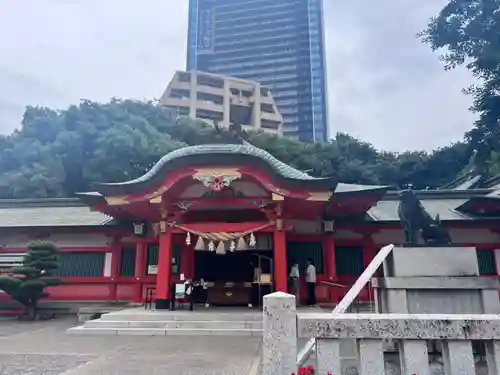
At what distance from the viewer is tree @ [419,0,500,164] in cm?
1291

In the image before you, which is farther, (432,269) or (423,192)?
(423,192)

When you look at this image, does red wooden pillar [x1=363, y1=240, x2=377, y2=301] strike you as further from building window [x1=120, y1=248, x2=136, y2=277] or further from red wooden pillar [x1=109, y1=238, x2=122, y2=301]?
red wooden pillar [x1=109, y1=238, x2=122, y2=301]

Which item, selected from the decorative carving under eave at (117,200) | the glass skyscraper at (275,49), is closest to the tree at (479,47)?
the decorative carving under eave at (117,200)

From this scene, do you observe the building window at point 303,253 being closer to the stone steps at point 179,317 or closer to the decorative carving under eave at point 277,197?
the decorative carving under eave at point 277,197

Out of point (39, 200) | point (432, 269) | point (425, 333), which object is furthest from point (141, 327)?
point (39, 200)

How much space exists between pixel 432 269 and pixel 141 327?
6.70 metres

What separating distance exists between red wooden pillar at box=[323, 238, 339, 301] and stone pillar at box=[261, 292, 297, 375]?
9.43 metres

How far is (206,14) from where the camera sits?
283ft

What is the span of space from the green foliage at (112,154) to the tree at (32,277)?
49.0 feet

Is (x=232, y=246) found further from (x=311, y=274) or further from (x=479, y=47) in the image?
(x=479, y=47)

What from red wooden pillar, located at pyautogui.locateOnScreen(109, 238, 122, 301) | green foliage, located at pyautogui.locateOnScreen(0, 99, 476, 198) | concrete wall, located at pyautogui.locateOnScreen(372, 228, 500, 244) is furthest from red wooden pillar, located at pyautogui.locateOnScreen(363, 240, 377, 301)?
green foliage, located at pyautogui.locateOnScreen(0, 99, 476, 198)

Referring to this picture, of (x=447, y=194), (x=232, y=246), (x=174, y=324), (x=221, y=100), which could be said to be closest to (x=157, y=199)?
(x=232, y=246)

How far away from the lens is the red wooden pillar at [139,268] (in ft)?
40.8

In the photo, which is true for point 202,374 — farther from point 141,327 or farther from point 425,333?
point 141,327
